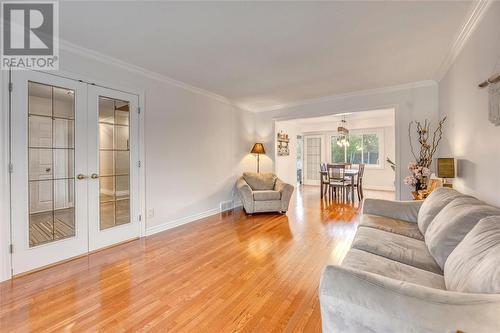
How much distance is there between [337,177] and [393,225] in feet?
12.3

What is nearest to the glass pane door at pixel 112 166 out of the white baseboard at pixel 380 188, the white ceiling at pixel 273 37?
the white ceiling at pixel 273 37

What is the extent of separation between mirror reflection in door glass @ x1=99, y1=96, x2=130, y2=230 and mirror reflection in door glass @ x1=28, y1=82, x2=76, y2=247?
332mm

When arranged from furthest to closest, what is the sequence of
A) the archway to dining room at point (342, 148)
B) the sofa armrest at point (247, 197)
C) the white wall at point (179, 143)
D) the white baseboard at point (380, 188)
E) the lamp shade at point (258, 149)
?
the white baseboard at point (380, 188)
the archway to dining room at point (342, 148)
the lamp shade at point (258, 149)
the sofa armrest at point (247, 197)
the white wall at point (179, 143)

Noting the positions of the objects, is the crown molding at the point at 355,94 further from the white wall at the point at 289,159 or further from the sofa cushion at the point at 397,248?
the sofa cushion at the point at 397,248

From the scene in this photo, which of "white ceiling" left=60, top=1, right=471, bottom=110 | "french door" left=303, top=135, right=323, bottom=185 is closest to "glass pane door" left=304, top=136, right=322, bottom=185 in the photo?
"french door" left=303, top=135, right=323, bottom=185

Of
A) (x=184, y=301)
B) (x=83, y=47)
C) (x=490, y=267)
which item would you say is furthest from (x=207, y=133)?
(x=490, y=267)

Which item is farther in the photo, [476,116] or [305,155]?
[305,155]

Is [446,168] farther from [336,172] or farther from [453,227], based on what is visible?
[336,172]

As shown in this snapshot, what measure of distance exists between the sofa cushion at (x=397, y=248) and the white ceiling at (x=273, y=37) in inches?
78.6

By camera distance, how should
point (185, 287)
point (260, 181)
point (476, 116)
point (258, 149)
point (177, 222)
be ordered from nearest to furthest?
point (185, 287) → point (476, 116) → point (177, 222) → point (260, 181) → point (258, 149)

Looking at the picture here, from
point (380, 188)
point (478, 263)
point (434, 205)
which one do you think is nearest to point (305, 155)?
point (380, 188)

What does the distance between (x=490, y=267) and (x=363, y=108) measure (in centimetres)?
403

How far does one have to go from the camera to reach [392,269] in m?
1.50

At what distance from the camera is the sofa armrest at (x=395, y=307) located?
84 centimetres
